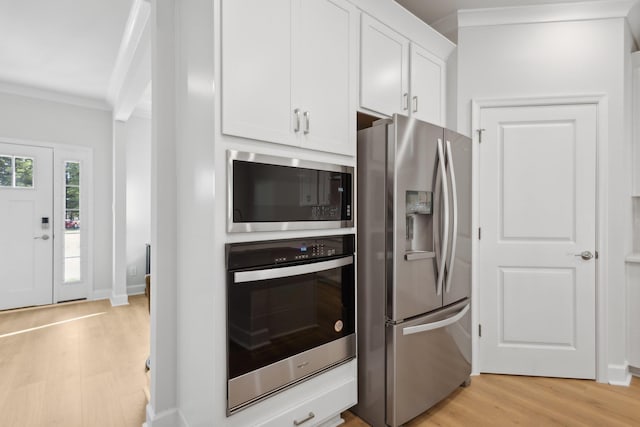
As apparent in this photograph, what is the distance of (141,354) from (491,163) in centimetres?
329

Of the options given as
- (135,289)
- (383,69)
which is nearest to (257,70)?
(383,69)

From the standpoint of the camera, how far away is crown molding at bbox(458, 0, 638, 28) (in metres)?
2.37

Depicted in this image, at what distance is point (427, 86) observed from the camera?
241 centimetres

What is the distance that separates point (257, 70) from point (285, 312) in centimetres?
108

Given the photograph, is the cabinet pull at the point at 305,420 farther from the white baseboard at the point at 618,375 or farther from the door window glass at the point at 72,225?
the door window glass at the point at 72,225

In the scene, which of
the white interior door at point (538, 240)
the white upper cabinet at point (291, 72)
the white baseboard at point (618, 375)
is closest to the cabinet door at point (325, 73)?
the white upper cabinet at point (291, 72)

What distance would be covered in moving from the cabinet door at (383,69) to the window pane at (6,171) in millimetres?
4480

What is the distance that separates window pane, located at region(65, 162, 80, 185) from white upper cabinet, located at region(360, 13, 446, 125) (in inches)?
170

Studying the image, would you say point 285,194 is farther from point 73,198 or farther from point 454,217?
point 73,198

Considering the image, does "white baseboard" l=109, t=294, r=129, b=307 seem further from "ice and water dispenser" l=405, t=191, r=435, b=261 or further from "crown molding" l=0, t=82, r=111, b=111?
"ice and water dispenser" l=405, t=191, r=435, b=261

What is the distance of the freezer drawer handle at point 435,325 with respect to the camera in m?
1.79

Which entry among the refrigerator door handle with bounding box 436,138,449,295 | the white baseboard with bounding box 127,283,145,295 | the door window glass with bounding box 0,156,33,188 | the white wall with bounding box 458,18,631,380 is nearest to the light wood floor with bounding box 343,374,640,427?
the white wall with bounding box 458,18,631,380

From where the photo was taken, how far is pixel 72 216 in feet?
14.4

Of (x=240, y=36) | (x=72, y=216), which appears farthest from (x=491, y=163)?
(x=72, y=216)
